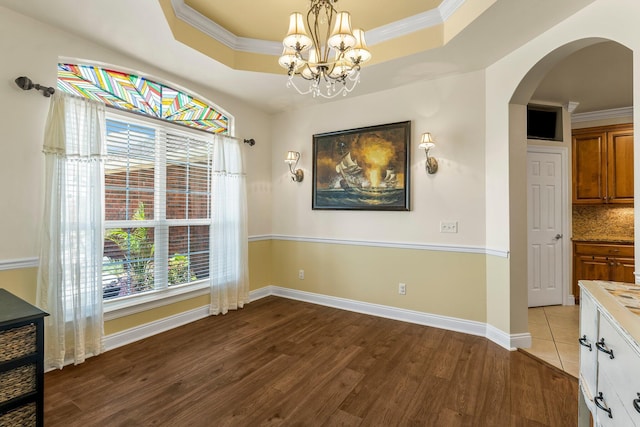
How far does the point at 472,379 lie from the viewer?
7.61 ft

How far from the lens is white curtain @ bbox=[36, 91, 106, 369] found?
232 cm

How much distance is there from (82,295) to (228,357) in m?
1.32

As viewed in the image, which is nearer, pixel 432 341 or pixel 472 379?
pixel 472 379

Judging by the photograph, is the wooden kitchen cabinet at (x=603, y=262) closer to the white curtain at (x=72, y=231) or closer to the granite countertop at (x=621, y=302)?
the granite countertop at (x=621, y=302)

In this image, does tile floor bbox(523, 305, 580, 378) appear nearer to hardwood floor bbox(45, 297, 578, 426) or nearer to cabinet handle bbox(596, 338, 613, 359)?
hardwood floor bbox(45, 297, 578, 426)

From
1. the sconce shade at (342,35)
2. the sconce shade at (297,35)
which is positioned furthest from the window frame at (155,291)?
the sconce shade at (342,35)

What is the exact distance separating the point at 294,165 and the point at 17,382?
3.44 m

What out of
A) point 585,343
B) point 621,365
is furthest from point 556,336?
point 621,365

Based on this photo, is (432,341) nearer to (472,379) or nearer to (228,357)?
(472,379)

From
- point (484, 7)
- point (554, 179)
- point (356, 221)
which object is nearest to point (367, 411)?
point (356, 221)

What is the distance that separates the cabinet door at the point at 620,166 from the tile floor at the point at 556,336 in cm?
164

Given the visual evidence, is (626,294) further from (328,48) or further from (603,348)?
(328,48)

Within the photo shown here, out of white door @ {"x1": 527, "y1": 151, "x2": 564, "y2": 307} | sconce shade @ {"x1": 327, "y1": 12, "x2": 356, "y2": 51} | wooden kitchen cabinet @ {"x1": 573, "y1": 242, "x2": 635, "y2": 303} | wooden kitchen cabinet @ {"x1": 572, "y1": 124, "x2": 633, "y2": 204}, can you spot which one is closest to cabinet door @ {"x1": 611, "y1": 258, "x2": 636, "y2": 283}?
wooden kitchen cabinet @ {"x1": 573, "y1": 242, "x2": 635, "y2": 303}

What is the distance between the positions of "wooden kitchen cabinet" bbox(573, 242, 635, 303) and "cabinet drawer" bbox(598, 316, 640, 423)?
3805 mm
